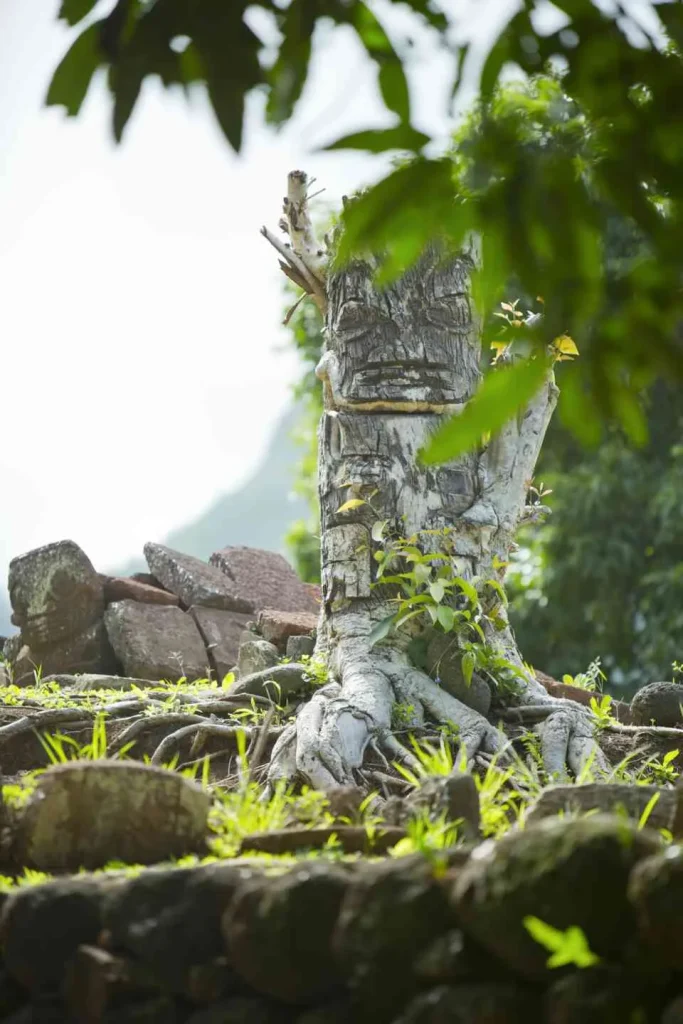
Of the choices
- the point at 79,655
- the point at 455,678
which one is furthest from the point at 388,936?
the point at 79,655

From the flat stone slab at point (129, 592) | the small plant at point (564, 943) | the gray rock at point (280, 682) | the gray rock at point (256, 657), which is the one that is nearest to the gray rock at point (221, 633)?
the flat stone slab at point (129, 592)

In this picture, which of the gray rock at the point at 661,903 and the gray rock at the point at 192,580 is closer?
the gray rock at the point at 661,903

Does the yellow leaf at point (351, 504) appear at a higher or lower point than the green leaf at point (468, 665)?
higher

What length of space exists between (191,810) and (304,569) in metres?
11.4

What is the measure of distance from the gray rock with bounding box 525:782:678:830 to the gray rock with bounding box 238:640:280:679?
3023mm

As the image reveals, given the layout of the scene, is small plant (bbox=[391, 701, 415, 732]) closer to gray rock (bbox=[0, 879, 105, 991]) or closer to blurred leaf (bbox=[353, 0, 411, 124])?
gray rock (bbox=[0, 879, 105, 991])

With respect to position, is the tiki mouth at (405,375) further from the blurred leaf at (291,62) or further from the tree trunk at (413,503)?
the blurred leaf at (291,62)

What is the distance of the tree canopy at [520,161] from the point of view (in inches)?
56.3

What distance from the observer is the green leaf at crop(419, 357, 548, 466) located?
135 centimetres

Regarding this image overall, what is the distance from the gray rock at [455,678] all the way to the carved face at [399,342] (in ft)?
3.81

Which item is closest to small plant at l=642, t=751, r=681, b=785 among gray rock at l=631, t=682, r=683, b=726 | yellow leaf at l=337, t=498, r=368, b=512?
gray rock at l=631, t=682, r=683, b=726

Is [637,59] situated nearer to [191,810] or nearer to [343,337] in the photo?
[191,810]

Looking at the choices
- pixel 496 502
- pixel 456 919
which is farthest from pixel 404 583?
pixel 456 919

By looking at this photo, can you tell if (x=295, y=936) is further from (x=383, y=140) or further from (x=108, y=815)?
(x=383, y=140)
